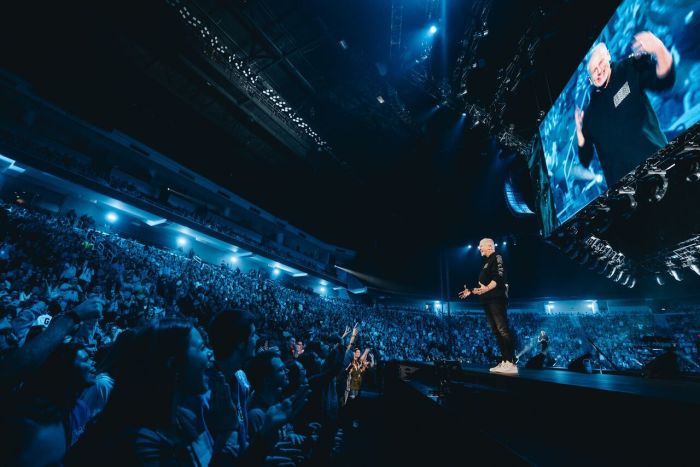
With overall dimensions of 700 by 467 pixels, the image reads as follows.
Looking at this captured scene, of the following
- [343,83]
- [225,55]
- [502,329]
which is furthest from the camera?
[343,83]

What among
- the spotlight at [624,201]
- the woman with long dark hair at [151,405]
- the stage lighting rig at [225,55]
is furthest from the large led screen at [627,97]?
the stage lighting rig at [225,55]

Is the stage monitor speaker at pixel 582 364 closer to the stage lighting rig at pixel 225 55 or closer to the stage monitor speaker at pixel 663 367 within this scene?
the stage monitor speaker at pixel 663 367

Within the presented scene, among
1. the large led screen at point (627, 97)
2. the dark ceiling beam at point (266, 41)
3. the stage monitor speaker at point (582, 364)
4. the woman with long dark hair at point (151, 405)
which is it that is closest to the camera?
the woman with long dark hair at point (151, 405)

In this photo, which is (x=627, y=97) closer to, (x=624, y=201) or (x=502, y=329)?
(x=624, y=201)

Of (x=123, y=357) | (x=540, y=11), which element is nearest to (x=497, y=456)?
(x=123, y=357)

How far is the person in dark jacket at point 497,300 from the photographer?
3.75m

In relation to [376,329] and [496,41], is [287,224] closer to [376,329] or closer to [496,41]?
[376,329]

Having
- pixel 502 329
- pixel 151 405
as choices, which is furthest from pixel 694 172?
pixel 151 405

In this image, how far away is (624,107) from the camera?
12.8 feet

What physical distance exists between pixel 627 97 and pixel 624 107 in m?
0.12

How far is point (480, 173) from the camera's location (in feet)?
35.9

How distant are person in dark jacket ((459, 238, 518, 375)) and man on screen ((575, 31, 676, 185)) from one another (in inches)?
88.3

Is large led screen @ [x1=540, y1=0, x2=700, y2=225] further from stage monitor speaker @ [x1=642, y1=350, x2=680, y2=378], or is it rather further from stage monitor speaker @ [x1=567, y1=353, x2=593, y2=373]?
stage monitor speaker @ [x1=567, y1=353, x2=593, y2=373]

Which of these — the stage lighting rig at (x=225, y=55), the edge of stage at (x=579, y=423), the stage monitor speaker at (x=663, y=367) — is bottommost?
the edge of stage at (x=579, y=423)
